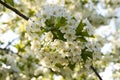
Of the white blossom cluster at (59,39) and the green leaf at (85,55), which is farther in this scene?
the green leaf at (85,55)

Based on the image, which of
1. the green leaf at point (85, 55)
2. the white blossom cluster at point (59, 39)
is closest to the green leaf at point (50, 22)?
the white blossom cluster at point (59, 39)

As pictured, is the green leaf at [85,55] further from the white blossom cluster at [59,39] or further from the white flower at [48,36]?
the white flower at [48,36]

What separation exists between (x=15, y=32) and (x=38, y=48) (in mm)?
5204

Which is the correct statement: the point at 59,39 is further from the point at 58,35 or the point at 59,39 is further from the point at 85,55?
the point at 85,55

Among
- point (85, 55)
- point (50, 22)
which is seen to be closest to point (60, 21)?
point (50, 22)

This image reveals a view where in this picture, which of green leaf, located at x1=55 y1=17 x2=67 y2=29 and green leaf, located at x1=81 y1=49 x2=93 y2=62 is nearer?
green leaf, located at x1=55 y1=17 x2=67 y2=29

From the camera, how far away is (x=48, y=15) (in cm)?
378

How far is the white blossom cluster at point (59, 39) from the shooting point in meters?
3.72

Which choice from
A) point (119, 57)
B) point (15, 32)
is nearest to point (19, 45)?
point (15, 32)

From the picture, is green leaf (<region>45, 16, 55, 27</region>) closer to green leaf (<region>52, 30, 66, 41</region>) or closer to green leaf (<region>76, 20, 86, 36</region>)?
green leaf (<region>52, 30, 66, 41</region>)

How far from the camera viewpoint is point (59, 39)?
150 inches

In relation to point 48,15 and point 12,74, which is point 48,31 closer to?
point 48,15

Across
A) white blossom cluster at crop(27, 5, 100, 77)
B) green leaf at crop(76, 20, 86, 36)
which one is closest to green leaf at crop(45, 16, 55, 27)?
white blossom cluster at crop(27, 5, 100, 77)

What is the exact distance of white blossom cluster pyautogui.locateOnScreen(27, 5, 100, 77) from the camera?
372 centimetres
